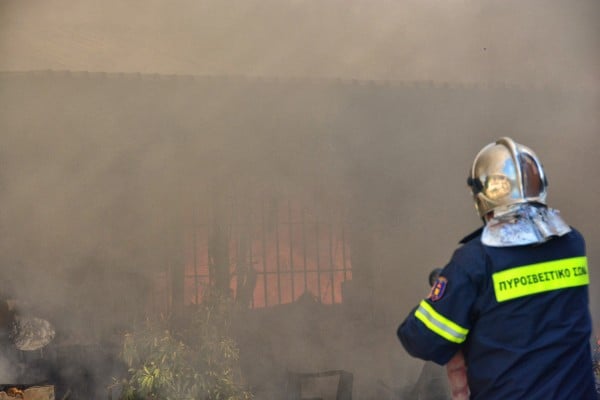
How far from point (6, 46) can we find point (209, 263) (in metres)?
2.10

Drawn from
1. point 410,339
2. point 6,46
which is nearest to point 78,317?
point 6,46

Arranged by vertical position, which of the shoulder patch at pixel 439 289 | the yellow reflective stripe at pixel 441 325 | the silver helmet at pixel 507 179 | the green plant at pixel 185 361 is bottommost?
the green plant at pixel 185 361

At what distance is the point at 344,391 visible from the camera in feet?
14.8

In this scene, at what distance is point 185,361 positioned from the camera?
3.89 meters

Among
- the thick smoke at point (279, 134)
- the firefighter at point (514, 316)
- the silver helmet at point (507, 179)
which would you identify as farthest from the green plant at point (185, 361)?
the silver helmet at point (507, 179)

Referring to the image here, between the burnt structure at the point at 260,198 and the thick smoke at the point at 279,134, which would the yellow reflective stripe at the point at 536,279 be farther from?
the burnt structure at the point at 260,198

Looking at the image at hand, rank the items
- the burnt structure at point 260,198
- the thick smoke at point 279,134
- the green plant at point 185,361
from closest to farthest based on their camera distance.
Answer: the green plant at point 185,361 → the thick smoke at point 279,134 → the burnt structure at point 260,198

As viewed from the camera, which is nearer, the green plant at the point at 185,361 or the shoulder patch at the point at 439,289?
the shoulder patch at the point at 439,289

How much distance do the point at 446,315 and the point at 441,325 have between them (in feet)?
0.11

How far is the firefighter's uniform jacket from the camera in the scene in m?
1.73

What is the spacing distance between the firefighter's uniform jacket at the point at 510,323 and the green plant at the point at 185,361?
2.31 metres

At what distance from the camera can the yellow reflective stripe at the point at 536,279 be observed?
173 cm

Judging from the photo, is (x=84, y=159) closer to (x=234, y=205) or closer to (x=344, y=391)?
(x=234, y=205)

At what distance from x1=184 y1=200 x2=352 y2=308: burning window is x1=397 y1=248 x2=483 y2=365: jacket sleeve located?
128 inches
